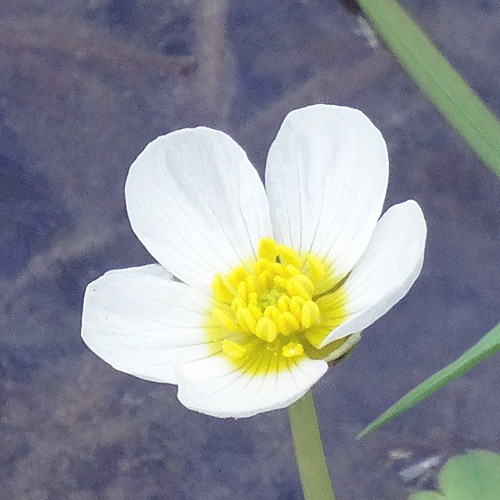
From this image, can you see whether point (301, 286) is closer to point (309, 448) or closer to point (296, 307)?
point (296, 307)

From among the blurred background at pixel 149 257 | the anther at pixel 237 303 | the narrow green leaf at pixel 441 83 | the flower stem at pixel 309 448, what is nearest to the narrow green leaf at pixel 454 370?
the flower stem at pixel 309 448

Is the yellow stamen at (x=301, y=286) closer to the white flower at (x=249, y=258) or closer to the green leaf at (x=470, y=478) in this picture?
the white flower at (x=249, y=258)

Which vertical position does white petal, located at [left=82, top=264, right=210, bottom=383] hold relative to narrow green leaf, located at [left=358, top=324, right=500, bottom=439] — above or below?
below

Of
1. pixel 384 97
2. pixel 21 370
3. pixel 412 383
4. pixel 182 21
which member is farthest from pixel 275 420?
pixel 182 21

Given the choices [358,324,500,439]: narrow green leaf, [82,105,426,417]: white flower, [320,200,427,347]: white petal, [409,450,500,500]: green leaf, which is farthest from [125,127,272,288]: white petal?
[409,450,500,500]: green leaf

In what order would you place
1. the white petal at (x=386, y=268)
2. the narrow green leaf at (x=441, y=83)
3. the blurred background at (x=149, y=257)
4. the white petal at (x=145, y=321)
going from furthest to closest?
the blurred background at (x=149, y=257) → the narrow green leaf at (x=441, y=83) → the white petal at (x=145, y=321) → the white petal at (x=386, y=268)

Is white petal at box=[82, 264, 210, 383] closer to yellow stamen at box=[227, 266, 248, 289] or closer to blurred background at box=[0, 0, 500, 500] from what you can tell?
yellow stamen at box=[227, 266, 248, 289]

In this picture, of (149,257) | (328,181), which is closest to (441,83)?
(328,181)
